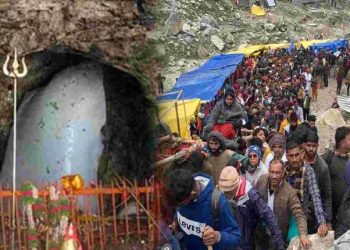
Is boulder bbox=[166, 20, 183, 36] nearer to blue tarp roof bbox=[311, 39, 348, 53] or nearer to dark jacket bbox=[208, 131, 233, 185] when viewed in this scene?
blue tarp roof bbox=[311, 39, 348, 53]

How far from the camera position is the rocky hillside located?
2466 centimetres

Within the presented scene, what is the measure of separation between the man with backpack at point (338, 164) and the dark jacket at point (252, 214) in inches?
28.8

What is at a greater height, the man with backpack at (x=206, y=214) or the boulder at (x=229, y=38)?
the boulder at (x=229, y=38)

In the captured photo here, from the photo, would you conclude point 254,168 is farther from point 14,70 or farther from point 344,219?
point 14,70

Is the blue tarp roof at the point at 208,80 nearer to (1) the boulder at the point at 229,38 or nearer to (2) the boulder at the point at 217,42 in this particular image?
(2) the boulder at the point at 217,42

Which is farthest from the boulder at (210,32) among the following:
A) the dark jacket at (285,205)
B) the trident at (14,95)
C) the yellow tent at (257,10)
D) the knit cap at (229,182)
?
the trident at (14,95)

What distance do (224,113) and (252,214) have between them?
2339 mm

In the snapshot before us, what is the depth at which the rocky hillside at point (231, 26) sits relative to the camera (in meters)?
24.7

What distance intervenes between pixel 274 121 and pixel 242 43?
16716mm

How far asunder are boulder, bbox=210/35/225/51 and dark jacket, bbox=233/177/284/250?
23.1 metres

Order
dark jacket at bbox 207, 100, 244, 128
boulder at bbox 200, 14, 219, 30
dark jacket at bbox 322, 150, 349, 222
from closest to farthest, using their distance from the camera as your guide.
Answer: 1. dark jacket at bbox 322, 150, 349, 222
2. dark jacket at bbox 207, 100, 244, 128
3. boulder at bbox 200, 14, 219, 30

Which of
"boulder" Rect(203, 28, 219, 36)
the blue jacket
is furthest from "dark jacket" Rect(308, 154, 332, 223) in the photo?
"boulder" Rect(203, 28, 219, 36)

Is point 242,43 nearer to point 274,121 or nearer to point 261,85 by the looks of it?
point 261,85

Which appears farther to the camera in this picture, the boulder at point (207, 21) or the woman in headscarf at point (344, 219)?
the boulder at point (207, 21)
